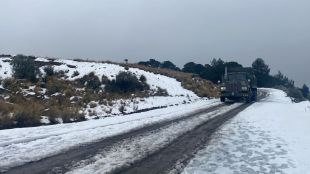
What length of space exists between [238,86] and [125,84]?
1019 cm

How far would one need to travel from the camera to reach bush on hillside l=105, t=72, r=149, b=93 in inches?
1607

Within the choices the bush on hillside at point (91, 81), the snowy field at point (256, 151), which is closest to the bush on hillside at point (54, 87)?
the bush on hillside at point (91, 81)

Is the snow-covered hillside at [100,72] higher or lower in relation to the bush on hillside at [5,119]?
higher

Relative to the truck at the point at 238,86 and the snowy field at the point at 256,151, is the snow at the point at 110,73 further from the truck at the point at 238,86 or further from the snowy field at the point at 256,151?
the snowy field at the point at 256,151

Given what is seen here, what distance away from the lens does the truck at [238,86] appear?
3919 cm

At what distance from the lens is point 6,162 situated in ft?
35.1

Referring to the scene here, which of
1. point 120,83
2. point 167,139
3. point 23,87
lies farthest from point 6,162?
point 120,83

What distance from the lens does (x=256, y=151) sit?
40.1 feet

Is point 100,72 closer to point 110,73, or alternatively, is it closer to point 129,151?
point 110,73

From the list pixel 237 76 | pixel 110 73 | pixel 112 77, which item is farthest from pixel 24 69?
pixel 237 76

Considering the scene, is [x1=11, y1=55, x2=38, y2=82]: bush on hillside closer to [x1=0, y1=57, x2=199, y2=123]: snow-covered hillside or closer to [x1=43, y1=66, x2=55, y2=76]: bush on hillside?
[x1=0, y1=57, x2=199, y2=123]: snow-covered hillside

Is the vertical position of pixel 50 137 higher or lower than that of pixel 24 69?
lower

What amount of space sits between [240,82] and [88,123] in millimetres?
23130

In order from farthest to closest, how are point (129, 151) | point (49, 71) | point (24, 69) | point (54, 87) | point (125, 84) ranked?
point (49, 71)
point (125, 84)
point (24, 69)
point (54, 87)
point (129, 151)
